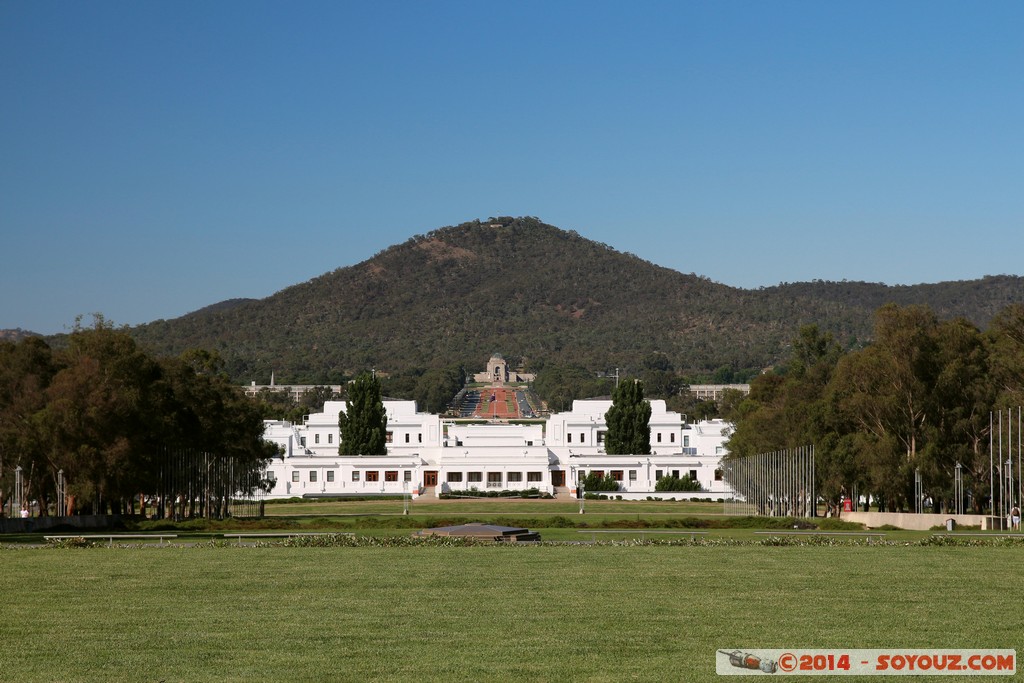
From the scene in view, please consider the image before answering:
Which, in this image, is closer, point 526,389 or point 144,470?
point 144,470

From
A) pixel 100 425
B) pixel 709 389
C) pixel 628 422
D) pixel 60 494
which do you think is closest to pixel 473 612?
pixel 100 425

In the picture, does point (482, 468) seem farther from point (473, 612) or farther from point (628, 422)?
point (473, 612)

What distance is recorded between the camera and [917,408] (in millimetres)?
47031

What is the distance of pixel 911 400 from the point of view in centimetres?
4697

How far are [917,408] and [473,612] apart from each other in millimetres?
34243

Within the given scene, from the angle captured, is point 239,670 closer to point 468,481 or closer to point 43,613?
point 43,613

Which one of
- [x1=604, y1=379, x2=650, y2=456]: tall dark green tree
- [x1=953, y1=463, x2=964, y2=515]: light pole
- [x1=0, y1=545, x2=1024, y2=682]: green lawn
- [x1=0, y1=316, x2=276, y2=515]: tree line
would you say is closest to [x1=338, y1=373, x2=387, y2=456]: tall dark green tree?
[x1=604, y1=379, x2=650, y2=456]: tall dark green tree

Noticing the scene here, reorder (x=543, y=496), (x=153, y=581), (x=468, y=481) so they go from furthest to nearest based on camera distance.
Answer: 1. (x=468, y=481)
2. (x=543, y=496)
3. (x=153, y=581)

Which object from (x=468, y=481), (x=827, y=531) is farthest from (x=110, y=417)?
(x=468, y=481)

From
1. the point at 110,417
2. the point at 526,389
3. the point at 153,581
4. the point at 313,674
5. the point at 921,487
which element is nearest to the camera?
the point at 313,674

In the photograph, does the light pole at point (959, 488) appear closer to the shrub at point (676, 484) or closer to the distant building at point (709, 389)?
the shrub at point (676, 484)

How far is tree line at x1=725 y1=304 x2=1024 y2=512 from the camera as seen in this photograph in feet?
149

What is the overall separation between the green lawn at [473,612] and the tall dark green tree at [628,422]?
57.1m

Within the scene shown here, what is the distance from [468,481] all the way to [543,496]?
9.56m
